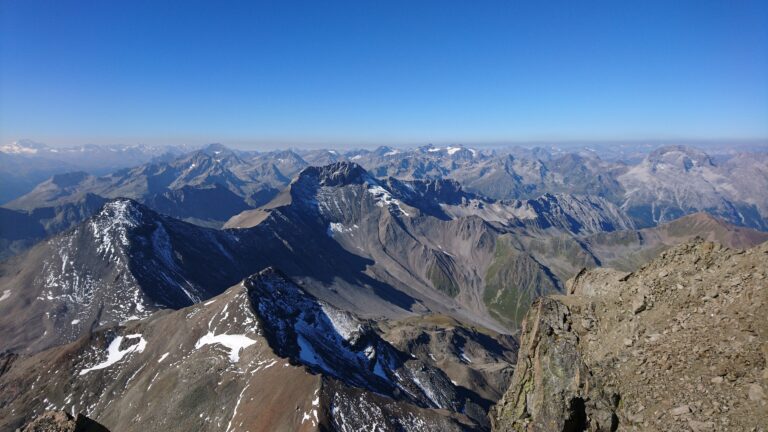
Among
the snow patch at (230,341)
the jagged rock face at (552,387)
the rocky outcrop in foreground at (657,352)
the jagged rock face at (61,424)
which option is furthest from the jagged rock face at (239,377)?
the rocky outcrop in foreground at (657,352)

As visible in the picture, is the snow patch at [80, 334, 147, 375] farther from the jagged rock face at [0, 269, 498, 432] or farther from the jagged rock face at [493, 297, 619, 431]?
the jagged rock face at [493, 297, 619, 431]

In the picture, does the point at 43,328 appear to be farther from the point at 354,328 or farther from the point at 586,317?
the point at 586,317

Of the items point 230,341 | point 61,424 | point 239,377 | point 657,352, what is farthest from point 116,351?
point 657,352

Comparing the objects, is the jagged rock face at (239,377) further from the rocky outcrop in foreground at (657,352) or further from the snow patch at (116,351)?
the rocky outcrop in foreground at (657,352)

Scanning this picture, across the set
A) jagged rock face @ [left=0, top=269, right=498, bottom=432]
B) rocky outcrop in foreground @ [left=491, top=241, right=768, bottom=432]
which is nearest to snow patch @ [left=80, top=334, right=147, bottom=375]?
jagged rock face @ [left=0, top=269, right=498, bottom=432]

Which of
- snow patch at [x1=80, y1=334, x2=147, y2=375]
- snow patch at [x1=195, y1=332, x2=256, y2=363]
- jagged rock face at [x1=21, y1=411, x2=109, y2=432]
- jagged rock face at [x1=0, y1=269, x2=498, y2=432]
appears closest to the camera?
jagged rock face at [x1=21, y1=411, x2=109, y2=432]

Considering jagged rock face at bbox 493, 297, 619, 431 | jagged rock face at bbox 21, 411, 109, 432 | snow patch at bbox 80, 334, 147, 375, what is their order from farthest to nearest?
snow patch at bbox 80, 334, 147, 375, jagged rock face at bbox 21, 411, 109, 432, jagged rock face at bbox 493, 297, 619, 431

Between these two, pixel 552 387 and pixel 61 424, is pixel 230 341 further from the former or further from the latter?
pixel 552 387
